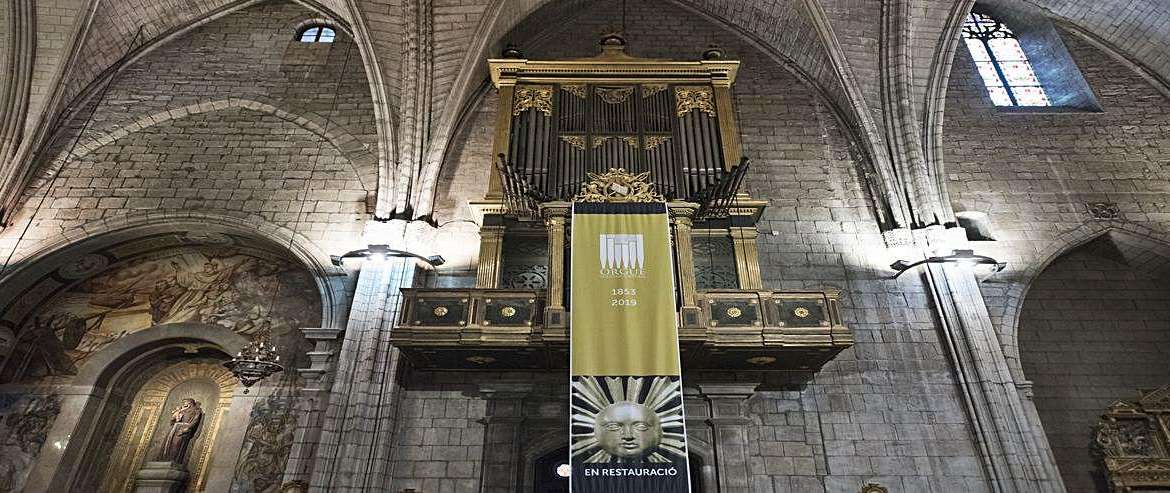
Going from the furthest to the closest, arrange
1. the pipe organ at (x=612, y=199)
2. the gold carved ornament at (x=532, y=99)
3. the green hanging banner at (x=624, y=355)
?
the gold carved ornament at (x=532, y=99) < the pipe organ at (x=612, y=199) < the green hanging banner at (x=624, y=355)

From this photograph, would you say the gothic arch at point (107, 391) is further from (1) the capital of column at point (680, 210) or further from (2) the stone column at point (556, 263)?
(1) the capital of column at point (680, 210)

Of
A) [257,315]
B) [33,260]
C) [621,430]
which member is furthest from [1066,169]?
[33,260]

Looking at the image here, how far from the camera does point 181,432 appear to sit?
9188mm

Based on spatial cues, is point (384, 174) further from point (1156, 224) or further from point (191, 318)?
point (1156, 224)

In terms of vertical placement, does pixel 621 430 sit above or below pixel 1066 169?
below

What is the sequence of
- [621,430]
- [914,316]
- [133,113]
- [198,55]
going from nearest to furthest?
1. [621,430]
2. [914,316]
3. [133,113]
4. [198,55]

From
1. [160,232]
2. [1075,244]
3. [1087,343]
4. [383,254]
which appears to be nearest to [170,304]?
[160,232]

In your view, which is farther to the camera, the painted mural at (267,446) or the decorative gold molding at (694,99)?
the decorative gold molding at (694,99)

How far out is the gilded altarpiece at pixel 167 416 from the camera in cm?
924

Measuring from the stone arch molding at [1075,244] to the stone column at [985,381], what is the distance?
630 millimetres

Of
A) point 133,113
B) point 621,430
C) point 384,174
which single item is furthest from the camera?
point 133,113

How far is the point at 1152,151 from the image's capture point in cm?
1066

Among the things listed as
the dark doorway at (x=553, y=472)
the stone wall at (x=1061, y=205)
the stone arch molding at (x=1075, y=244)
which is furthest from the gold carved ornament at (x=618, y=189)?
the stone arch molding at (x=1075, y=244)

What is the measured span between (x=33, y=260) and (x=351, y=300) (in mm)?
5003
